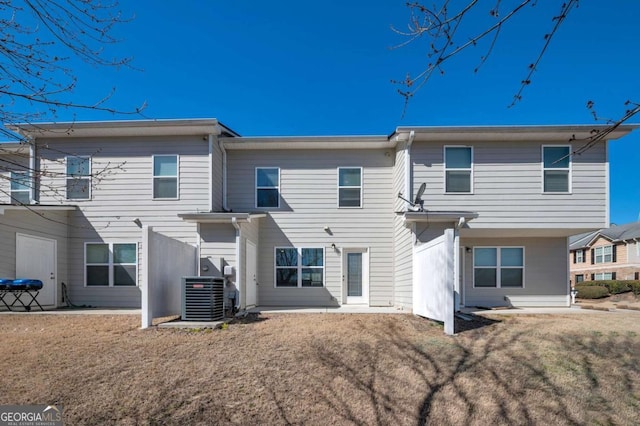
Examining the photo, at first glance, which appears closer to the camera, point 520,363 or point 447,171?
point 520,363

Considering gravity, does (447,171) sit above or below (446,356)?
above

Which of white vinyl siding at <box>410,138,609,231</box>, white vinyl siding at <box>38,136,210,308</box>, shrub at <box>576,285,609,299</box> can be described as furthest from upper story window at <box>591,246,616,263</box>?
white vinyl siding at <box>38,136,210,308</box>

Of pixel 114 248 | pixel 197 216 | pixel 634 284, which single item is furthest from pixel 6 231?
pixel 634 284

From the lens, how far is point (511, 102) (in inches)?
128

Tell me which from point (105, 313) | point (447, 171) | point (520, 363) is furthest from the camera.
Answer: point (447, 171)

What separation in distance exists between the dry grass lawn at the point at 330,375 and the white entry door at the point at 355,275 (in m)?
4.47

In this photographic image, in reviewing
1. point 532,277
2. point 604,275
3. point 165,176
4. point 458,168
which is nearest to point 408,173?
point 458,168

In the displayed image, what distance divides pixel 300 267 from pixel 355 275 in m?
1.68

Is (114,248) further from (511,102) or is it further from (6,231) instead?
(511,102)

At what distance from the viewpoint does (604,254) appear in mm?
29812

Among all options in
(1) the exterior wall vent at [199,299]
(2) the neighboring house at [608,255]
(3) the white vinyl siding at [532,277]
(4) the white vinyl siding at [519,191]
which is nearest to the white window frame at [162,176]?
(1) the exterior wall vent at [199,299]

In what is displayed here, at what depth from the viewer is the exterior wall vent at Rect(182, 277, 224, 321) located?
27.2 feet

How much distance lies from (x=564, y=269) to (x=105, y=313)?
12.7 metres

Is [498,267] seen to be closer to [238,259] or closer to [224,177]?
[238,259]
